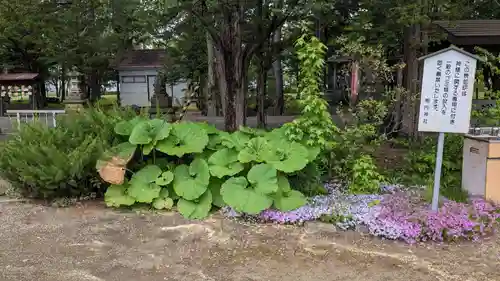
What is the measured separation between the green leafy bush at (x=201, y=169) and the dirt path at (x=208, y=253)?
0.27 metres

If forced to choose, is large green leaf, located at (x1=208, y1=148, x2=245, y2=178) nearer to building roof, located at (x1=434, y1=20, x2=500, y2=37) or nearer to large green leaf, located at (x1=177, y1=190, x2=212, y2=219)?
large green leaf, located at (x1=177, y1=190, x2=212, y2=219)

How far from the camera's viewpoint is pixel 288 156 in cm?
505

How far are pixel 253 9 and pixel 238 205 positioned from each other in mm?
4513

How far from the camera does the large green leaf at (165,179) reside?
5039mm

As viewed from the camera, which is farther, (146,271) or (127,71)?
(127,71)

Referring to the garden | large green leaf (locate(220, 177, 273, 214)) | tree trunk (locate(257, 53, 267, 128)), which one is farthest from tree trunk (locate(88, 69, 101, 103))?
large green leaf (locate(220, 177, 273, 214))

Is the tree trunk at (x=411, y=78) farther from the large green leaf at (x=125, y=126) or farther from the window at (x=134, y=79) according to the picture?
the window at (x=134, y=79)

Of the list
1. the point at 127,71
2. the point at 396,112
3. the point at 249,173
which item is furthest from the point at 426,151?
the point at 127,71

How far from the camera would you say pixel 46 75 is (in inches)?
993

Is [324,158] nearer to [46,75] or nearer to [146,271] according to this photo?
[146,271]

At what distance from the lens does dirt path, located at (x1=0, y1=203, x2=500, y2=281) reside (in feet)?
11.8

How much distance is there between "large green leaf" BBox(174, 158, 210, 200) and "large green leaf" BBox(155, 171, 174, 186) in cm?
7

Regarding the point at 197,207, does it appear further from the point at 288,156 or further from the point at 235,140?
the point at 288,156

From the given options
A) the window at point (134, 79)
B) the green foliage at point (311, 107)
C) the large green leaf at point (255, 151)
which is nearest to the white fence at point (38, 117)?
the large green leaf at point (255, 151)
